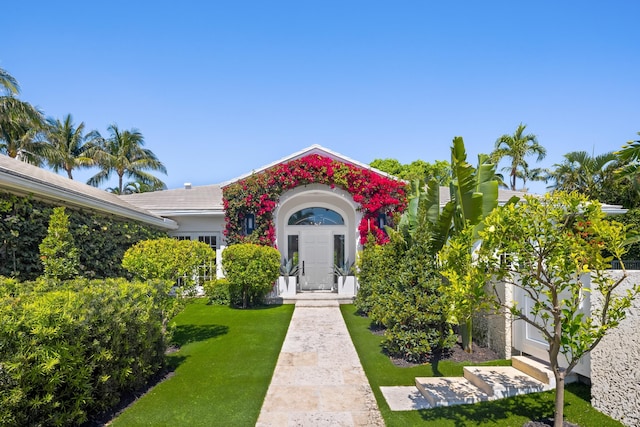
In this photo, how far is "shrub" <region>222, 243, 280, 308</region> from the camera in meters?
12.5

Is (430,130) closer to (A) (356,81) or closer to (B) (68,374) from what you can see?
(A) (356,81)

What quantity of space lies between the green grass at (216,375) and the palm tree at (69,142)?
36.8 metres

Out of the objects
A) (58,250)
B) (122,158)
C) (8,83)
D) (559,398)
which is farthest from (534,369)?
(122,158)

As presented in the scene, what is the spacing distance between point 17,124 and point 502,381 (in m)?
33.8

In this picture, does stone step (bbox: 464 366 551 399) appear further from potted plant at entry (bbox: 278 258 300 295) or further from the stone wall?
potted plant at entry (bbox: 278 258 300 295)

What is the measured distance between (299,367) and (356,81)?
10889 mm

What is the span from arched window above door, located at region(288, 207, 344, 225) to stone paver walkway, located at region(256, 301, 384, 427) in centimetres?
736

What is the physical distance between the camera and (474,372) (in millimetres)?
6152

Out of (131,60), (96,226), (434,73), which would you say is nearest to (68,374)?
(96,226)

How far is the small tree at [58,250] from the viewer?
8250mm

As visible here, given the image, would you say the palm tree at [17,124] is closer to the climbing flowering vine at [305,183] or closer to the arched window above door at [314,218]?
the climbing flowering vine at [305,183]

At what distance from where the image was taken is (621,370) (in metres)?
4.42

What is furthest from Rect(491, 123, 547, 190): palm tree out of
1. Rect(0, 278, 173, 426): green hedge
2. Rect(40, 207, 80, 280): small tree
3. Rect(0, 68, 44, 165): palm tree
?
Rect(0, 68, 44, 165): palm tree

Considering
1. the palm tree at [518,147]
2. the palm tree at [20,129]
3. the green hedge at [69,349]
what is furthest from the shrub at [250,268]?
the palm tree at [518,147]
